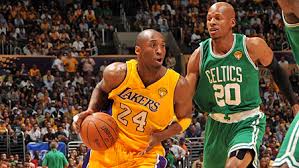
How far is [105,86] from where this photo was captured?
19.4ft

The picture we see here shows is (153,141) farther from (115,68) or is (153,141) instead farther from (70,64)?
(70,64)

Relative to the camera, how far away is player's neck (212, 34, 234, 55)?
6.29 m

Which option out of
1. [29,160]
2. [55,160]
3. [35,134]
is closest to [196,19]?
[35,134]

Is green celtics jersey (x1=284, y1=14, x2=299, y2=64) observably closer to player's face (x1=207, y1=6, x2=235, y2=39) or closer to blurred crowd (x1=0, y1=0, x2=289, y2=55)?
player's face (x1=207, y1=6, x2=235, y2=39)

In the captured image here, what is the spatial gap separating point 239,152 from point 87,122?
1412mm

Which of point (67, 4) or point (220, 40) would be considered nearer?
point (220, 40)

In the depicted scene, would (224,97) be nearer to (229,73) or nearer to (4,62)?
(229,73)

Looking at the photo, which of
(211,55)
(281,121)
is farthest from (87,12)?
(211,55)

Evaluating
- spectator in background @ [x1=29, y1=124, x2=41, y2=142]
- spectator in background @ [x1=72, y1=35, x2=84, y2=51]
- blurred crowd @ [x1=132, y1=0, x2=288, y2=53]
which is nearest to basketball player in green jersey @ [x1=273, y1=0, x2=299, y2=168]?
spectator in background @ [x1=29, y1=124, x2=41, y2=142]

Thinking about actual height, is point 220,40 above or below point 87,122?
above

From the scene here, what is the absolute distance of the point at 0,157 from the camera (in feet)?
46.8

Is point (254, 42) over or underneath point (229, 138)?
over

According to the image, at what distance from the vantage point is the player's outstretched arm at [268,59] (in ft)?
20.3

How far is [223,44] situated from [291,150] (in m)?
2.87
